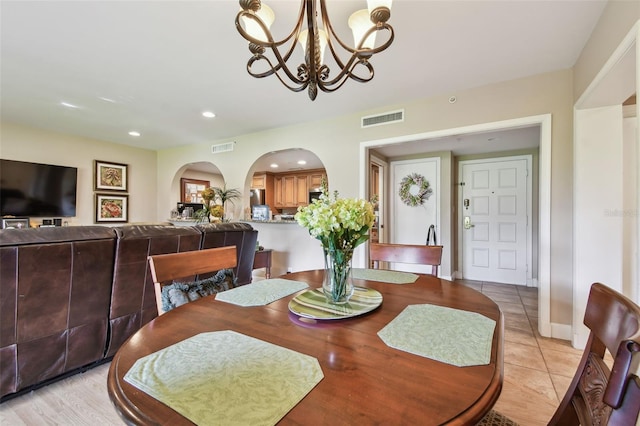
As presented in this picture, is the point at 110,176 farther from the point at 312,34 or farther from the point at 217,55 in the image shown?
the point at 312,34

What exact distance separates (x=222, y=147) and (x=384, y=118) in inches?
113

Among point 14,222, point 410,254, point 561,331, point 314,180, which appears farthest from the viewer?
point 314,180

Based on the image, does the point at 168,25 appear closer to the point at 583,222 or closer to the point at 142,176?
the point at 583,222

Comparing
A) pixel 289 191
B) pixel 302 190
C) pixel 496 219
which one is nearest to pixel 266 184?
pixel 289 191

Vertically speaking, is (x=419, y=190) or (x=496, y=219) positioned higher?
(x=419, y=190)

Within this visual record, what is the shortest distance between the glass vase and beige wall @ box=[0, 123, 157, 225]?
5.44m

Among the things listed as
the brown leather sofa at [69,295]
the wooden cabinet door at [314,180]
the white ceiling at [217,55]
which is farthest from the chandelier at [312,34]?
the wooden cabinet door at [314,180]

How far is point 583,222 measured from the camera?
2.23 metres

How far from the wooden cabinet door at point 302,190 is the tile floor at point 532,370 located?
16.9 feet

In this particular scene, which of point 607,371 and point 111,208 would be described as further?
point 111,208

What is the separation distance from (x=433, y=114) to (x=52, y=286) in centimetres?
350

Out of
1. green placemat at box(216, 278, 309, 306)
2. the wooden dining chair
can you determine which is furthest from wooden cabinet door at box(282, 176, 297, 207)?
the wooden dining chair

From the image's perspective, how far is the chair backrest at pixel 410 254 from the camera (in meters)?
1.81

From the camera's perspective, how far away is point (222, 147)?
190 inches
